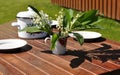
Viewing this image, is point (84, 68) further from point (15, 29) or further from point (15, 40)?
point (15, 29)

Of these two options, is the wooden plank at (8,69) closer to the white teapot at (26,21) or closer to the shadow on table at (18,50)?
the shadow on table at (18,50)

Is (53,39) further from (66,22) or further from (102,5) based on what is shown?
(102,5)

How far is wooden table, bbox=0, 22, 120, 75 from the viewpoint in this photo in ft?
8.25

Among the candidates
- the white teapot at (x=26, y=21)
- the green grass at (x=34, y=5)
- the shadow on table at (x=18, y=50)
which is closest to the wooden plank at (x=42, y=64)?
the shadow on table at (x=18, y=50)

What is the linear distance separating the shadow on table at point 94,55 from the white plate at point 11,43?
0.45 m

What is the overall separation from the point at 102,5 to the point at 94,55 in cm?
468

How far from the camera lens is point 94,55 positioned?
287 cm

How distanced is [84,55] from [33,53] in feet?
1.46

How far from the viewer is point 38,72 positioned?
2.49 meters

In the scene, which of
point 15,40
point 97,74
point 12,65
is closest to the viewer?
point 97,74

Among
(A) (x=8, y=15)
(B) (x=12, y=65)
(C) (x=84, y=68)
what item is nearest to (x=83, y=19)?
(C) (x=84, y=68)

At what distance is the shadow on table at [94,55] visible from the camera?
8.93 feet

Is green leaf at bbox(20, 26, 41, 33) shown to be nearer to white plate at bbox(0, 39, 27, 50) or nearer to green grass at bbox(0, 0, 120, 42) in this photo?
white plate at bbox(0, 39, 27, 50)

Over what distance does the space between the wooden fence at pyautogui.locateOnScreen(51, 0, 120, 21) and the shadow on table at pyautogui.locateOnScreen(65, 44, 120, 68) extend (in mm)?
4089
